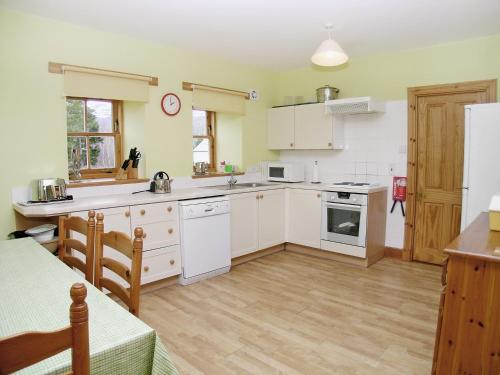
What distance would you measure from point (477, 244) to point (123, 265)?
175 cm

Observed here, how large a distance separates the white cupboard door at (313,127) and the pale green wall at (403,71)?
0.40 meters

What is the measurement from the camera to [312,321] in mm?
2861

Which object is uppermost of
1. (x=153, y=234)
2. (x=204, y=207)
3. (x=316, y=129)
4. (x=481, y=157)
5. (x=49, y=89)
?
(x=49, y=89)

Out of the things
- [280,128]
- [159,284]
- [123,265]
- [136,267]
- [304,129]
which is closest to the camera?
[136,267]

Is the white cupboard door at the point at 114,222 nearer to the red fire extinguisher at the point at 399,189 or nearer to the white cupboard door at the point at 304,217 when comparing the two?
the white cupboard door at the point at 304,217

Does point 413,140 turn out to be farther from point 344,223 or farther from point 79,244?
point 79,244

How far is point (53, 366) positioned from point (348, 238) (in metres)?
3.65

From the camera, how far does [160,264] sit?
346 cm

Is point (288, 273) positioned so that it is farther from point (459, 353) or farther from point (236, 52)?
point (236, 52)

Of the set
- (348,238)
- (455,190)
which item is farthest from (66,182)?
(455,190)

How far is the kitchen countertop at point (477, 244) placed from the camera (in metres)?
1.74

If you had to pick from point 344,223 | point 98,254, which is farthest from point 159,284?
point 344,223

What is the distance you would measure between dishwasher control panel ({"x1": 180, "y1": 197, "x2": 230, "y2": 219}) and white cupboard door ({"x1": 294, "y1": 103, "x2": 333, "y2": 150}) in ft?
4.97

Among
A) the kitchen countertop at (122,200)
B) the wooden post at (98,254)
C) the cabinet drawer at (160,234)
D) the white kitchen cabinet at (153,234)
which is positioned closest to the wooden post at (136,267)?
the wooden post at (98,254)
